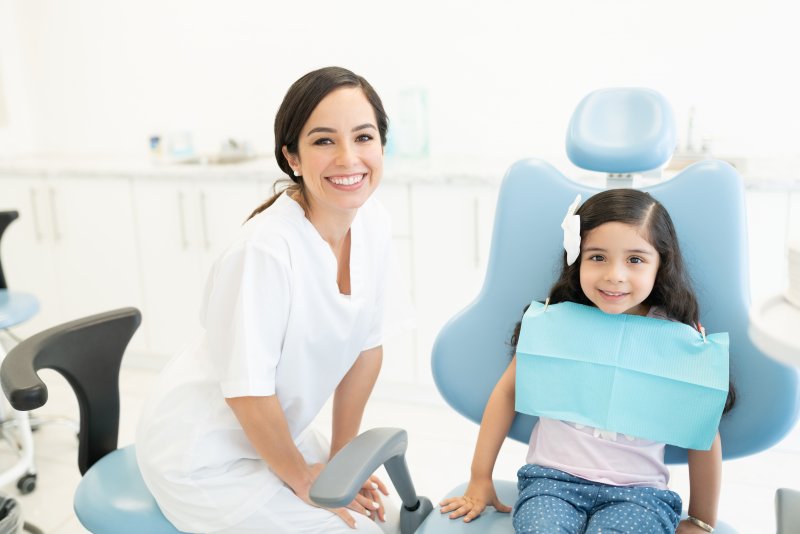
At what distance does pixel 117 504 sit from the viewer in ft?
4.18

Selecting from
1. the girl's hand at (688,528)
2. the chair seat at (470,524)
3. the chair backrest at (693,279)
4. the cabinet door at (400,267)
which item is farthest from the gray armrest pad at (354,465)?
the cabinet door at (400,267)

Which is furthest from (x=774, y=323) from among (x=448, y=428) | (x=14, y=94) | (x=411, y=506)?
(x=14, y=94)

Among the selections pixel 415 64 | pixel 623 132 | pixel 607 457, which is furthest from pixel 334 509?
pixel 415 64

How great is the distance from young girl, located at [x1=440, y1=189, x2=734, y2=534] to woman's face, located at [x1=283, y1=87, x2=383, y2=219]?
1.25 feet

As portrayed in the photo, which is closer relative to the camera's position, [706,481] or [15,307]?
[706,481]

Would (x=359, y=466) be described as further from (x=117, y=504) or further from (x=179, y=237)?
(x=179, y=237)

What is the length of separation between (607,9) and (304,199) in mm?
1774

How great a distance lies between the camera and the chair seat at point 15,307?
225 cm

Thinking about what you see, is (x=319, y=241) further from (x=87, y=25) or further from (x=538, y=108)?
(x=87, y=25)

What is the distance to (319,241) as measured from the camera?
1.34 meters

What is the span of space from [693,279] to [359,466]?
0.64 meters

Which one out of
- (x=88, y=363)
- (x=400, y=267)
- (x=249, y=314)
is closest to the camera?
(x=249, y=314)

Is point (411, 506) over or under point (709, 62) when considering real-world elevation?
under

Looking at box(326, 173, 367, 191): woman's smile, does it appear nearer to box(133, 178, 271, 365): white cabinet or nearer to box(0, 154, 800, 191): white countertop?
box(0, 154, 800, 191): white countertop
